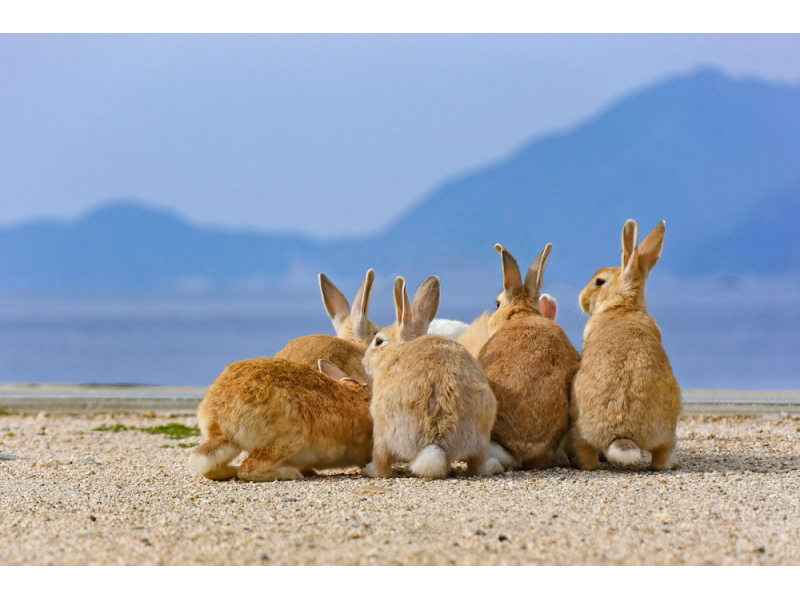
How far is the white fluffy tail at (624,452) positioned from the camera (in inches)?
188

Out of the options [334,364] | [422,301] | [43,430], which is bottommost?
[43,430]

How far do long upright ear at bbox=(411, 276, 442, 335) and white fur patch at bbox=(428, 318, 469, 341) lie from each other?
2469 mm

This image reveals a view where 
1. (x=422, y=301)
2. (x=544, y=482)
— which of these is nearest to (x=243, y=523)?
(x=544, y=482)

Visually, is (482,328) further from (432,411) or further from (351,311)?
(432,411)

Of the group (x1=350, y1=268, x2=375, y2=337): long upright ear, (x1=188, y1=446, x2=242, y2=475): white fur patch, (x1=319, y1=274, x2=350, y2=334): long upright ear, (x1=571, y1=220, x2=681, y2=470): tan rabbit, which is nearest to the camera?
(x1=188, y1=446, x2=242, y2=475): white fur patch

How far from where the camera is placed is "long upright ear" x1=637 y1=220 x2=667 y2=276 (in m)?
5.94

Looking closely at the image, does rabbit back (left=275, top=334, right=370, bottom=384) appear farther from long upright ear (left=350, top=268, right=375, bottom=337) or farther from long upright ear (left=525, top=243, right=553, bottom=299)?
long upright ear (left=525, top=243, right=553, bottom=299)

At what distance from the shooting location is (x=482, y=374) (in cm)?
505

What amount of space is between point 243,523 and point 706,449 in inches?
159

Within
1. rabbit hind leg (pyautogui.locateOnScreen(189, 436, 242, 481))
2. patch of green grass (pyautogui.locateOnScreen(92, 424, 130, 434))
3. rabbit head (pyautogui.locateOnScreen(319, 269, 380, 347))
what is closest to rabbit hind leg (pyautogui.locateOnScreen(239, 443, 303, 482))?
rabbit hind leg (pyautogui.locateOnScreen(189, 436, 242, 481))

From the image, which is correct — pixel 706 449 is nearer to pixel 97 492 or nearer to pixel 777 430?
pixel 777 430

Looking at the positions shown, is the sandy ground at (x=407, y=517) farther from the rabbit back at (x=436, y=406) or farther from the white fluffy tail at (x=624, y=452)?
the rabbit back at (x=436, y=406)

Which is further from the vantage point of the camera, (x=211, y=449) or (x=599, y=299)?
(x=599, y=299)

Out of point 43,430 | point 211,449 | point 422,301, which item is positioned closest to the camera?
point 211,449
